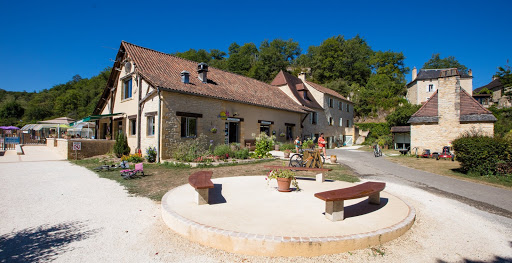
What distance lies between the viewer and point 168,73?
50.0 feet

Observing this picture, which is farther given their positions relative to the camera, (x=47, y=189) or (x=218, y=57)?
(x=218, y=57)

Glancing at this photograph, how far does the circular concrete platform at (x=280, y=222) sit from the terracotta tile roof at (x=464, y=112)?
1400cm

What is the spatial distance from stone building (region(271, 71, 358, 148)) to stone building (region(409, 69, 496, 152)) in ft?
34.3

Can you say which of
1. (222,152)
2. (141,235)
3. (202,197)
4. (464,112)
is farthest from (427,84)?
(141,235)

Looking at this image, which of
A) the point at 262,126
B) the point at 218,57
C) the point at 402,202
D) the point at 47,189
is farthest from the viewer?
the point at 218,57

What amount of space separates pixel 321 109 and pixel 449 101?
44.1 ft

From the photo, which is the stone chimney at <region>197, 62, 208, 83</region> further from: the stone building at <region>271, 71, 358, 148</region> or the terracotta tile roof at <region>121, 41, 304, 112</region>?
the stone building at <region>271, 71, 358, 148</region>

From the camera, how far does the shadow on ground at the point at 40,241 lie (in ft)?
10.7

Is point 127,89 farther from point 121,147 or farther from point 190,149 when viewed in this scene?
point 190,149

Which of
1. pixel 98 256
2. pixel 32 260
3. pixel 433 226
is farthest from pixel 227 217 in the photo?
pixel 433 226

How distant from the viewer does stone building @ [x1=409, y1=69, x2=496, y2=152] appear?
15055 millimetres

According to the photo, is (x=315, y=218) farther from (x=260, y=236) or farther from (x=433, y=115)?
(x=433, y=115)

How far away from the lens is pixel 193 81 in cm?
1584

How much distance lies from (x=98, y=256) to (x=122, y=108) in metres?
15.6
